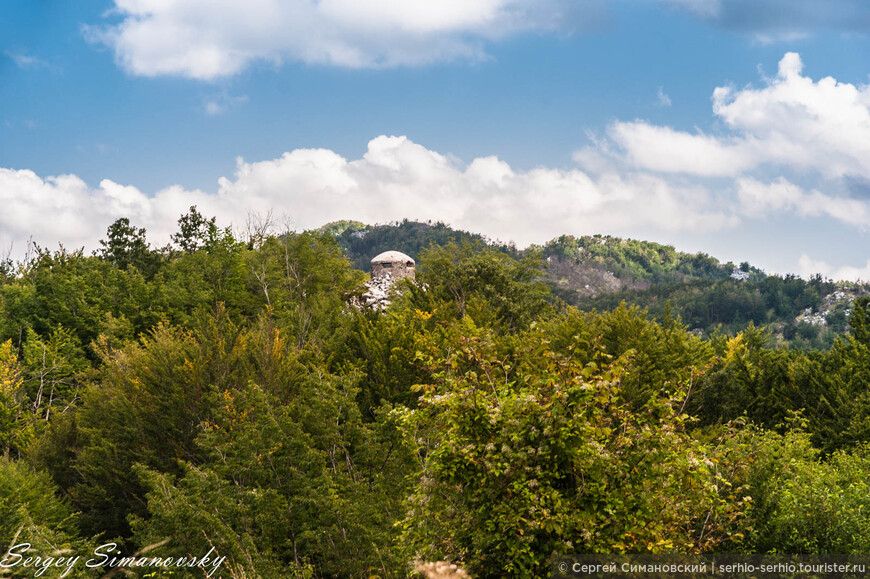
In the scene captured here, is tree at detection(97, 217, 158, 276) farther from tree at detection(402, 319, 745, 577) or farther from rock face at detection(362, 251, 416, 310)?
tree at detection(402, 319, 745, 577)

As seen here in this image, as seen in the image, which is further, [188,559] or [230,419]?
[230,419]

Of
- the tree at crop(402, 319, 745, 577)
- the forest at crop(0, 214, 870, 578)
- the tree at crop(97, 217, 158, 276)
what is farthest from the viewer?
the tree at crop(97, 217, 158, 276)

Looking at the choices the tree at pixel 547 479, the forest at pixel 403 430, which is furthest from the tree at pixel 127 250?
the tree at pixel 547 479

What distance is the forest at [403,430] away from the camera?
6188 mm

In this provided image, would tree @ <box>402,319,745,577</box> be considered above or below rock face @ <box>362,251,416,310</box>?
below

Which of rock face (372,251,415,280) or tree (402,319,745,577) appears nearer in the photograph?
tree (402,319,745,577)

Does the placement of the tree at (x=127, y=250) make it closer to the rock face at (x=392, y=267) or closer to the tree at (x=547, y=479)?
the rock face at (x=392, y=267)

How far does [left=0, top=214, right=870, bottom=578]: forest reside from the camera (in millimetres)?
6188

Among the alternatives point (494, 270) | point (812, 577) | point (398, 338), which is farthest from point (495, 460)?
point (494, 270)

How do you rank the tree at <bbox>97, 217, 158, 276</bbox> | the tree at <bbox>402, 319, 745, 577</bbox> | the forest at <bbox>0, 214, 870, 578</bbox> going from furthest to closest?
the tree at <bbox>97, 217, 158, 276</bbox> → the forest at <bbox>0, 214, 870, 578</bbox> → the tree at <bbox>402, 319, 745, 577</bbox>

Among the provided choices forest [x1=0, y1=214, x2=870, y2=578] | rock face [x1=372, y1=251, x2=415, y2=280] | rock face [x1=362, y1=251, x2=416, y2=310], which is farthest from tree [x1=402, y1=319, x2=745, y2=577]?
rock face [x1=372, y1=251, x2=415, y2=280]

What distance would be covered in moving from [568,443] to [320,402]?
619 centimetres

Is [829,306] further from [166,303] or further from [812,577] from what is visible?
[812,577]

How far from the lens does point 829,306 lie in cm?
13138
